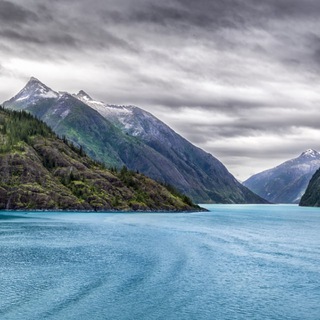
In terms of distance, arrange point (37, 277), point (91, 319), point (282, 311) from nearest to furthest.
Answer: point (91, 319) < point (282, 311) < point (37, 277)

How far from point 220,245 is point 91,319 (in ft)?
286

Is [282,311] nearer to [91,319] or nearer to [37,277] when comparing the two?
[91,319]

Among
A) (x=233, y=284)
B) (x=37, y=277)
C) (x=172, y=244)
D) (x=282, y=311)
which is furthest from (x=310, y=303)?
(x=172, y=244)

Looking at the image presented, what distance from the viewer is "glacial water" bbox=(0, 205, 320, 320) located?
62.3 meters

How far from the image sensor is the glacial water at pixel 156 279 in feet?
205

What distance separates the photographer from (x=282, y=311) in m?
64.4

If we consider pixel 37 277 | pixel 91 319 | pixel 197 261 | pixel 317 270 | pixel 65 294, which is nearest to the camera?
pixel 91 319

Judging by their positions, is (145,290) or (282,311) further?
(145,290)

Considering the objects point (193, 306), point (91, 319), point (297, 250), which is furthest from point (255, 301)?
point (297, 250)

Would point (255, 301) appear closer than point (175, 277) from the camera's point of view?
Yes

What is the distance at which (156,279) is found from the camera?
82938 millimetres

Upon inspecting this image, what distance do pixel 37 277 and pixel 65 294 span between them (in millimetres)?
15181

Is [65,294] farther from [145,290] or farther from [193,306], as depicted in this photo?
[193,306]

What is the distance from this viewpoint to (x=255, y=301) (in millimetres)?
Answer: 69625
